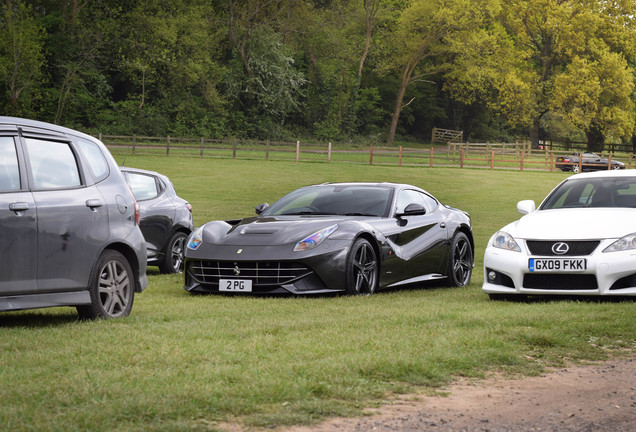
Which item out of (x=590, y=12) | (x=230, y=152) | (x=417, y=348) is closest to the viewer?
(x=417, y=348)

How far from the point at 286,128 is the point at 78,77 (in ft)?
56.6

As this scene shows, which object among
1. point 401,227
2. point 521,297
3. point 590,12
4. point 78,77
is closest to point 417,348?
point 521,297

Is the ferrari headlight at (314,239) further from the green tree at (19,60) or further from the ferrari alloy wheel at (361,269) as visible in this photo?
the green tree at (19,60)

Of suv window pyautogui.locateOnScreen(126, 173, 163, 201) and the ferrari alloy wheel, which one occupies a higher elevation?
suv window pyautogui.locateOnScreen(126, 173, 163, 201)

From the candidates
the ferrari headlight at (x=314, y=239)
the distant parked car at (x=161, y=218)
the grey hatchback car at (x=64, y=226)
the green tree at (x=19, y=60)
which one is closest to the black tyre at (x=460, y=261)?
the ferrari headlight at (x=314, y=239)

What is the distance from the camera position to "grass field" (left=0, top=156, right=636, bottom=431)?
5.12 metres

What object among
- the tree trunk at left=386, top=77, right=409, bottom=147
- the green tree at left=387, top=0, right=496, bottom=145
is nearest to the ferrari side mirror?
the green tree at left=387, top=0, right=496, bottom=145

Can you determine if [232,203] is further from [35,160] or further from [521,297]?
[35,160]

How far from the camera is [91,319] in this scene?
852 centimetres

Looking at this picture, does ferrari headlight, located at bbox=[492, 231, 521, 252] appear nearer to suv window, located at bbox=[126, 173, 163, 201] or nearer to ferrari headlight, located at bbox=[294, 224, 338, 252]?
ferrari headlight, located at bbox=[294, 224, 338, 252]

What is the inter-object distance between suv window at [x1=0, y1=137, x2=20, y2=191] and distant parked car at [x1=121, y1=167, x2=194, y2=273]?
5.75 metres

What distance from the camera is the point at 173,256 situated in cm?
1434

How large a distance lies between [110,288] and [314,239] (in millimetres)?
2958

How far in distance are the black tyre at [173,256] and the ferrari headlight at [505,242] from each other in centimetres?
523
